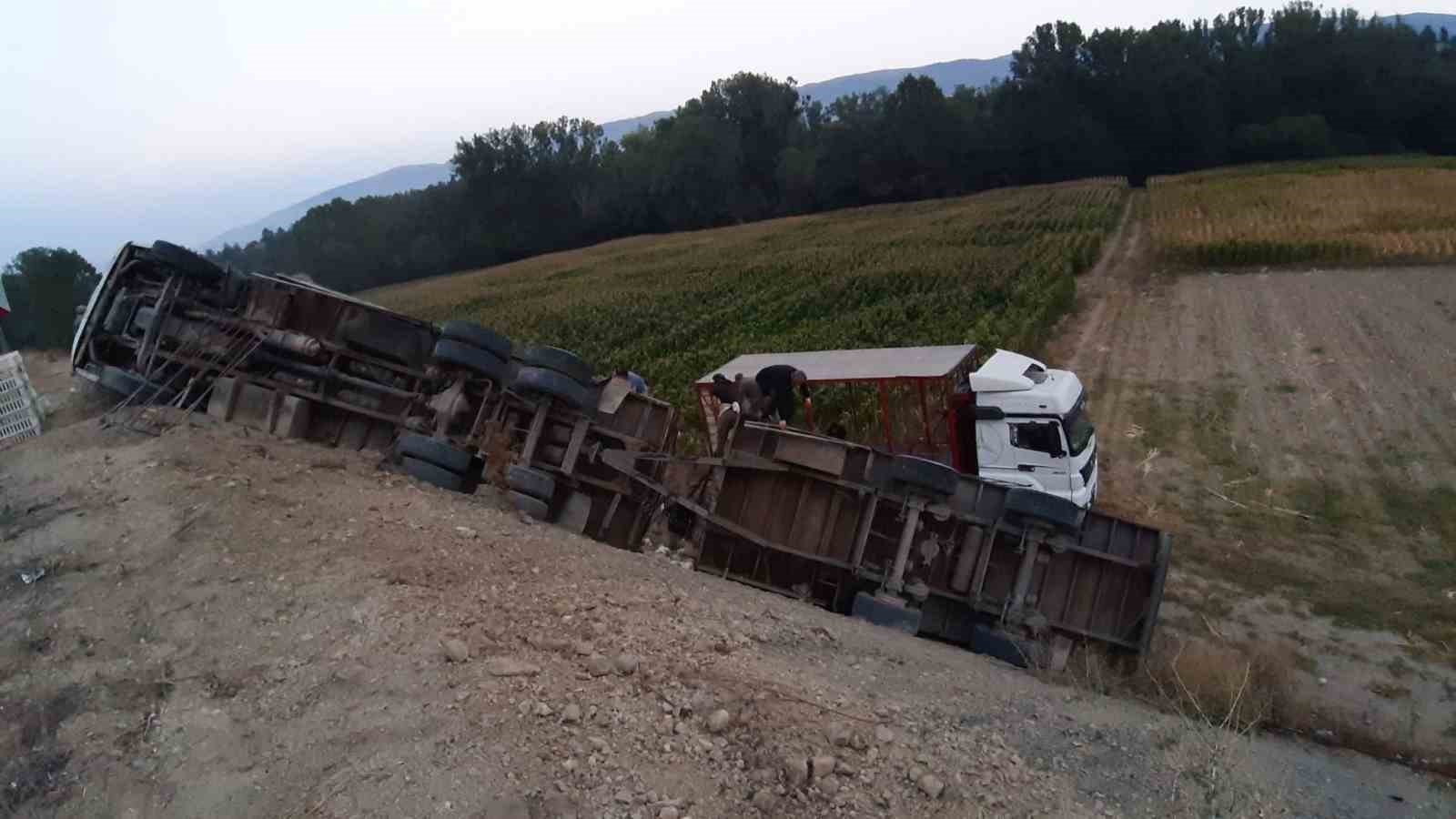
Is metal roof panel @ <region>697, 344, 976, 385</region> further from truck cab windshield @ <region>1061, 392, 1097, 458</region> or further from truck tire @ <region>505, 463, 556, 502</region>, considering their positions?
truck tire @ <region>505, 463, 556, 502</region>

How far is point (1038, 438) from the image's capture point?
12.6 meters

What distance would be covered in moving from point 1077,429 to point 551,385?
24.3 ft

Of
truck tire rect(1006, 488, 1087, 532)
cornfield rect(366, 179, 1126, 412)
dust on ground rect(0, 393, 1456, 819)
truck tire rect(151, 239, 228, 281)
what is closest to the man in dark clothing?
truck tire rect(1006, 488, 1087, 532)

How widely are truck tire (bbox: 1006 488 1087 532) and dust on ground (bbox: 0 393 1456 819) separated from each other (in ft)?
5.72

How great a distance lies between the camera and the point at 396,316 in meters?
10.5

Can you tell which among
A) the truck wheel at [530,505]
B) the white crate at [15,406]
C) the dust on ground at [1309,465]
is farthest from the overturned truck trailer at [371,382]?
the dust on ground at [1309,465]

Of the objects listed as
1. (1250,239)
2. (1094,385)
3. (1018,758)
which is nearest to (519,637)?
(1018,758)

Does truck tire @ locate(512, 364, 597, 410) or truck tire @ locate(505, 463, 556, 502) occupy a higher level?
truck tire @ locate(512, 364, 597, 410)

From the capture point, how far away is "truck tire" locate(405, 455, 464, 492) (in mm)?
9516

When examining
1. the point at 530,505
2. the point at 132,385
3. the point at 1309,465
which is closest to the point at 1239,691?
the point at 530,505

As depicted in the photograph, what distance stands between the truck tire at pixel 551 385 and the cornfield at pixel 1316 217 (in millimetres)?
30505

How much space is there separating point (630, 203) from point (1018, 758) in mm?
72235

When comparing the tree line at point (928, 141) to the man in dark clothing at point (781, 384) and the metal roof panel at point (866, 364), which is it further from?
the man in dark clothing at point (781, 384)

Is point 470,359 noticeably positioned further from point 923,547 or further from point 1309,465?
point 1309,465
